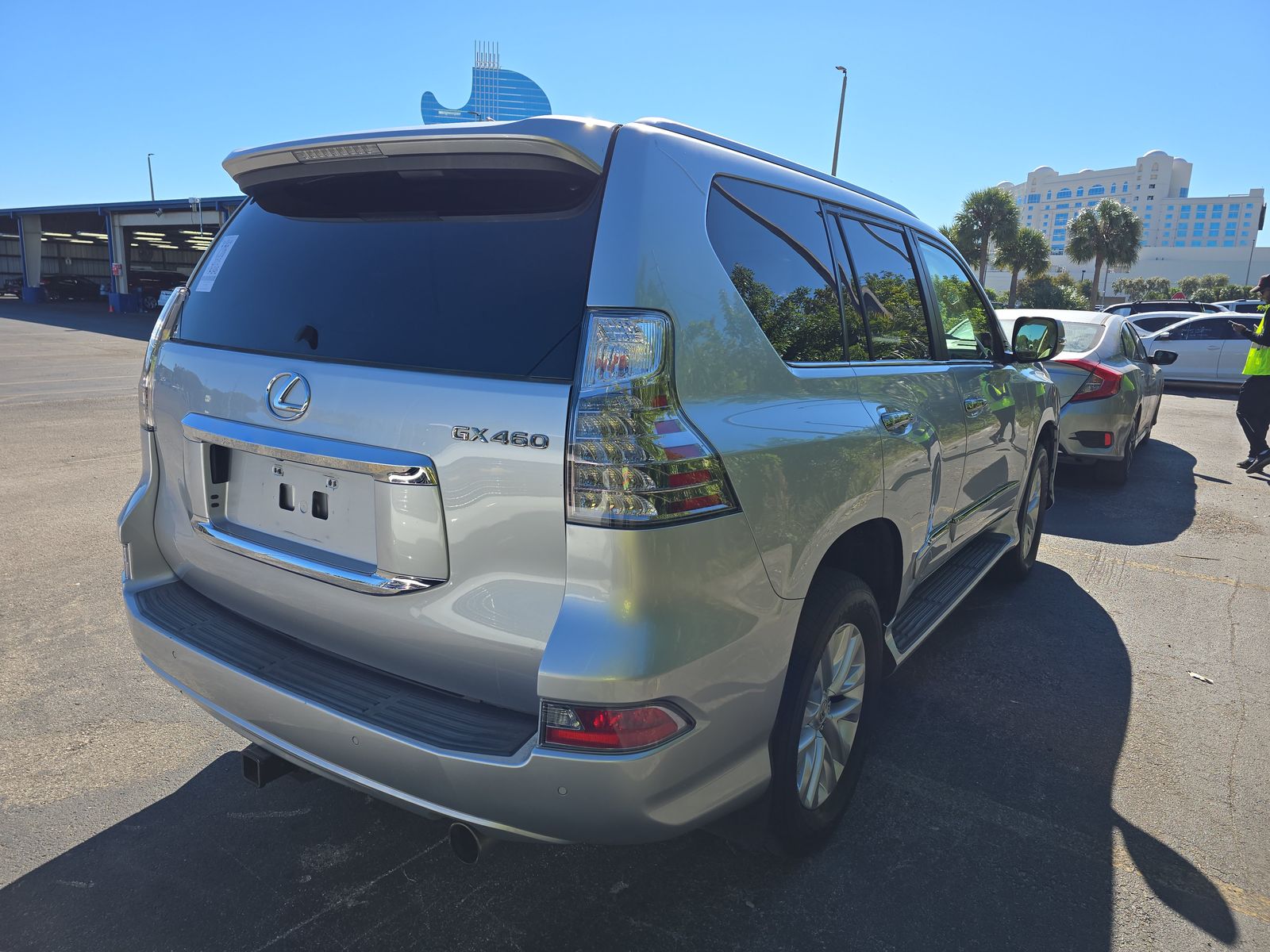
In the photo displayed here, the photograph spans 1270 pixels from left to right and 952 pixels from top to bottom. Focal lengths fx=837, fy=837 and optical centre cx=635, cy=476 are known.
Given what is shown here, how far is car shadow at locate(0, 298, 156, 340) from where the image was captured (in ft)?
104

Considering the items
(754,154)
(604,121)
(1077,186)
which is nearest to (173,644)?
(604,121)

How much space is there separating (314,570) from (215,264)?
1.15m

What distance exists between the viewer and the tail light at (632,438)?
1707mm

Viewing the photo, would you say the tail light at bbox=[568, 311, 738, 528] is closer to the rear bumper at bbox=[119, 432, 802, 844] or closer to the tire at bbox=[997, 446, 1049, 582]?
the rear bumper at bbox=[119, 432, 802, 844]

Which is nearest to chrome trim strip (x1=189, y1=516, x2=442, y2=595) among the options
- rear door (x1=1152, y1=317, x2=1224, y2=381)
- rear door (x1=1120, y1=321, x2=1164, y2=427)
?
rear door (x1=1120, y1=321, x2=1164, y2=427)

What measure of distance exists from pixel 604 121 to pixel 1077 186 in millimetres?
217038

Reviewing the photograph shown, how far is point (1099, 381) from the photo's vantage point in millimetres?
7496

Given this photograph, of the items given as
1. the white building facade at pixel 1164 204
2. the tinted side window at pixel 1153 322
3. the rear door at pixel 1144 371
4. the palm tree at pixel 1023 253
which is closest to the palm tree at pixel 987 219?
the palm tree at pixel 1023 253

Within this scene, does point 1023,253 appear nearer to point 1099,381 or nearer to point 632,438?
point 1099,381

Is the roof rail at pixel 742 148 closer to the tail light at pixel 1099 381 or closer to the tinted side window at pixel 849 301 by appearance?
the tinted side window at pixel 849 301

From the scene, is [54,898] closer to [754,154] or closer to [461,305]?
[461,305]

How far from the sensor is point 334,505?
205cm

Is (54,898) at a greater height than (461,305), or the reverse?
(461,305)

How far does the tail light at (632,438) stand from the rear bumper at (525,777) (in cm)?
50
